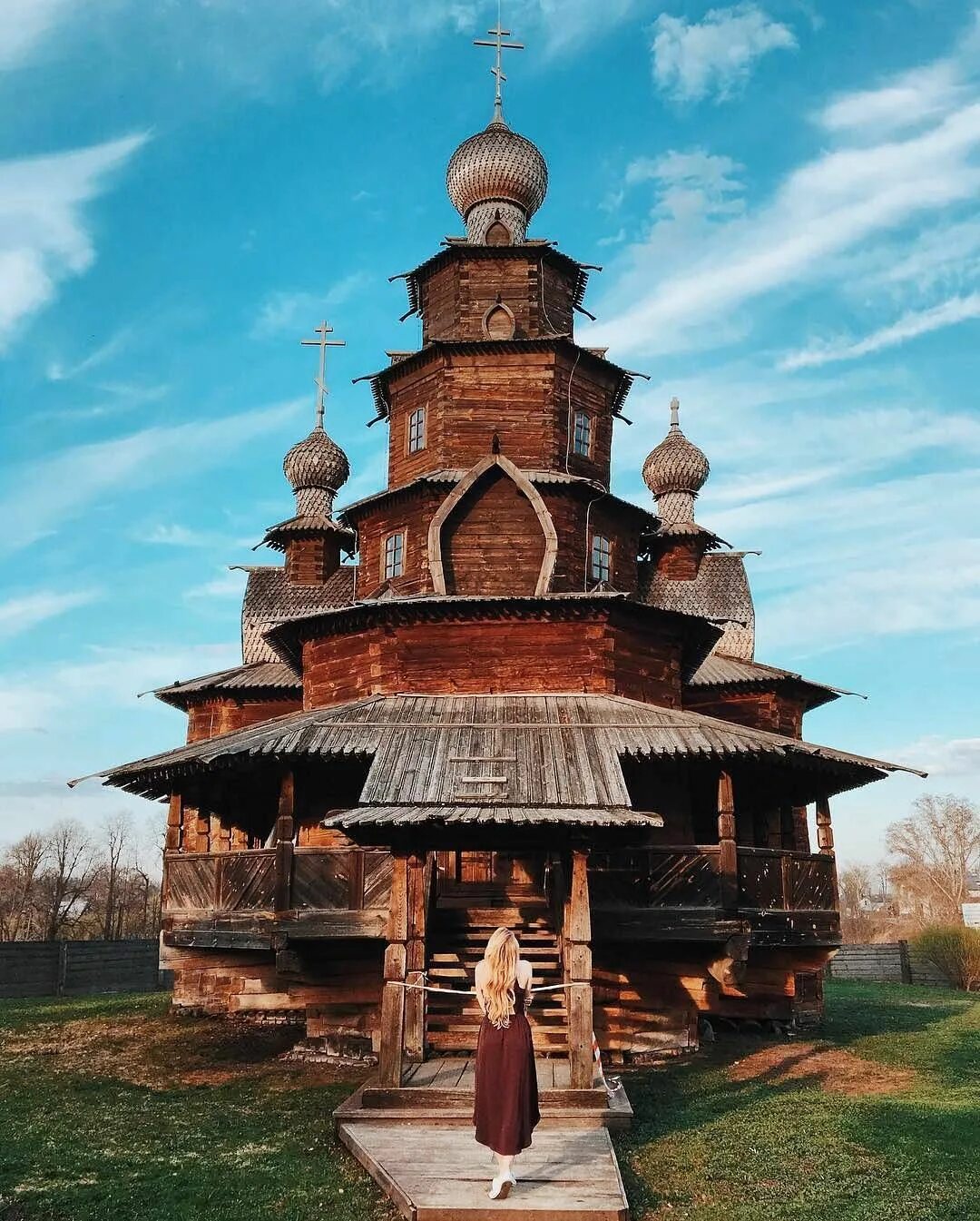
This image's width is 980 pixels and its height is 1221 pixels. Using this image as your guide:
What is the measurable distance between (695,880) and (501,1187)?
677 centimetres

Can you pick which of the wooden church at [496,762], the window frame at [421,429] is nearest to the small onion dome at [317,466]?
the wooden church at [496,762]

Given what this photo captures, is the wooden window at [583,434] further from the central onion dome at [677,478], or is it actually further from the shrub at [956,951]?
the shrub at [956,951]

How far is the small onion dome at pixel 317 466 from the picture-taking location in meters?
25.0

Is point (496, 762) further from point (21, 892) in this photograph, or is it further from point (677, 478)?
point (21, 892)

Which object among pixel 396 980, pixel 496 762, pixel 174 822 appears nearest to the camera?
pixel 396 980

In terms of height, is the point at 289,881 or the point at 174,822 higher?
the point at 174,822

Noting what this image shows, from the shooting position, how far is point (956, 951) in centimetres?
3086

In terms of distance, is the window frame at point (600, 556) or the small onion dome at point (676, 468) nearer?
the window frame at point (600, 556)

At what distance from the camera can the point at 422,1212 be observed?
21.8ft

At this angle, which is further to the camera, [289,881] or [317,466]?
[317,466]

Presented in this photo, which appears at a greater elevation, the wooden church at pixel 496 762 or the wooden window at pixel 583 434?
the wooden window at pixel 583 434

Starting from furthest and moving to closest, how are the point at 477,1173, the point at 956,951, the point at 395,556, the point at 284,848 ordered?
the point at 956,951 < the point at 395,556 < the point at 284,848 < the point at 477,1173

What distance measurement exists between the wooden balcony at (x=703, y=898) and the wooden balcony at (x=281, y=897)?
270 cm

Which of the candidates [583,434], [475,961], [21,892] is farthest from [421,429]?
[21,892]
